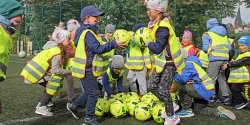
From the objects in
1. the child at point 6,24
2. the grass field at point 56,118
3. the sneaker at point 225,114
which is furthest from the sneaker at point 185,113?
the child at point 6,24

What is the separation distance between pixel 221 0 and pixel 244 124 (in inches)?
722

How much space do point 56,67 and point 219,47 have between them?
3.94 meters

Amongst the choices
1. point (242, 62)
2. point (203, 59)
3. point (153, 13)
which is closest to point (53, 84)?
point (153, 13)

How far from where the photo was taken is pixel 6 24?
12.2ft

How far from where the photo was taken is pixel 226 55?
8.39 m

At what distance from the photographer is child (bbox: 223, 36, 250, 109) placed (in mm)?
7707

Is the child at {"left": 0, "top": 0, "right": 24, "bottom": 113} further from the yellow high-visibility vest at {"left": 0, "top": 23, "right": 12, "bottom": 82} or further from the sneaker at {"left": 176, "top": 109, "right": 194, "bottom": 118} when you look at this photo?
the sneaker at {"left": 176, "top": 109, "right": 194, "bottom": 118}

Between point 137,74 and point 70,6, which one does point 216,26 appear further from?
point 70,6

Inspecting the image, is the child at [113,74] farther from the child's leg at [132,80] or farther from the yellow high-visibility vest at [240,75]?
the yellow high-visibility vest at [240,75]

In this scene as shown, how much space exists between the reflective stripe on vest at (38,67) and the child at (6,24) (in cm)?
287

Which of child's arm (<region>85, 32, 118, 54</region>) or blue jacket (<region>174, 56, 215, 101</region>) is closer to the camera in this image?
child's arm (<region>85, 32, 118, 54</region>)

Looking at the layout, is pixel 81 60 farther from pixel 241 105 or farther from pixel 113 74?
pixel 241 105

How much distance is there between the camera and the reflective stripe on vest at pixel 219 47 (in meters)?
8.35

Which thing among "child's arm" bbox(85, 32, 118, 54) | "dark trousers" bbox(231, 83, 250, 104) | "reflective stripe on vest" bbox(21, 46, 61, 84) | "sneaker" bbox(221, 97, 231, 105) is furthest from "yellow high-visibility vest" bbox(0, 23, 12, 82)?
"sneaker" bbox(221, 97, 231, 105)
